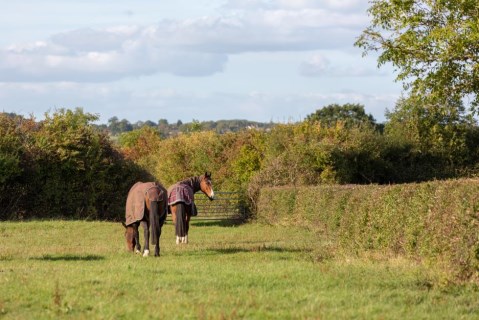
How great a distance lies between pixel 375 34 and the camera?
32.0m

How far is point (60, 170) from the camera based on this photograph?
42.4 meters

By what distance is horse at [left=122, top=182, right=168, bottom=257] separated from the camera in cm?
1986

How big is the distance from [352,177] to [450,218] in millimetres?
33584

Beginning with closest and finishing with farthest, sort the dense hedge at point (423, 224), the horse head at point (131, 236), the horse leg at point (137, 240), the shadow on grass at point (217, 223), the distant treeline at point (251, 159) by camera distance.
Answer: the dense hedge at point (423, 224) < the horse leg at point (137, 240) < the horse head at point (131, 236) < the shadow on grass at point (217, 223) < the distant treeline at point (251, 159)

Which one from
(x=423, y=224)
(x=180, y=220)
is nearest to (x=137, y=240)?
(x=180, y=220)

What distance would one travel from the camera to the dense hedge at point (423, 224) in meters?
14.0

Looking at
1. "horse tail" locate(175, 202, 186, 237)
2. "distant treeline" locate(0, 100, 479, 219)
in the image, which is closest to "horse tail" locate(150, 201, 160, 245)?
"horse tail" locate(175, 202, 186, 237)

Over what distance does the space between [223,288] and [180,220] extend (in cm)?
1119

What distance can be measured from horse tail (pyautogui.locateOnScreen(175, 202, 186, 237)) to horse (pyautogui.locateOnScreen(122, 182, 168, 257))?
313 centimetres

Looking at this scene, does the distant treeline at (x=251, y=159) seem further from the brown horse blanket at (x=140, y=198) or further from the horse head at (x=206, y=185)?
the brown horse blanket at (x=140, y=198)

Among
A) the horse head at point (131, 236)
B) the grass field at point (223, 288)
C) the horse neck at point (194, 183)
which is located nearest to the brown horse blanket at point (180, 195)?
the horse neck at point (194, 183)

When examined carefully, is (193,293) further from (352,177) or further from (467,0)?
(352,177)

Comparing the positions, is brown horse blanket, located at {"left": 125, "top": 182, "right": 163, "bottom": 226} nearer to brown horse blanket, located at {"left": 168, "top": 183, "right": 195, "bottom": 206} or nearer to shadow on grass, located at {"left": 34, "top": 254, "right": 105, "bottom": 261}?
shadow on grass, located at {"left": 34, "top": 254, "right": 105, "bottom": 261}

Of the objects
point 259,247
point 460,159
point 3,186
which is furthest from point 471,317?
point 460,159
